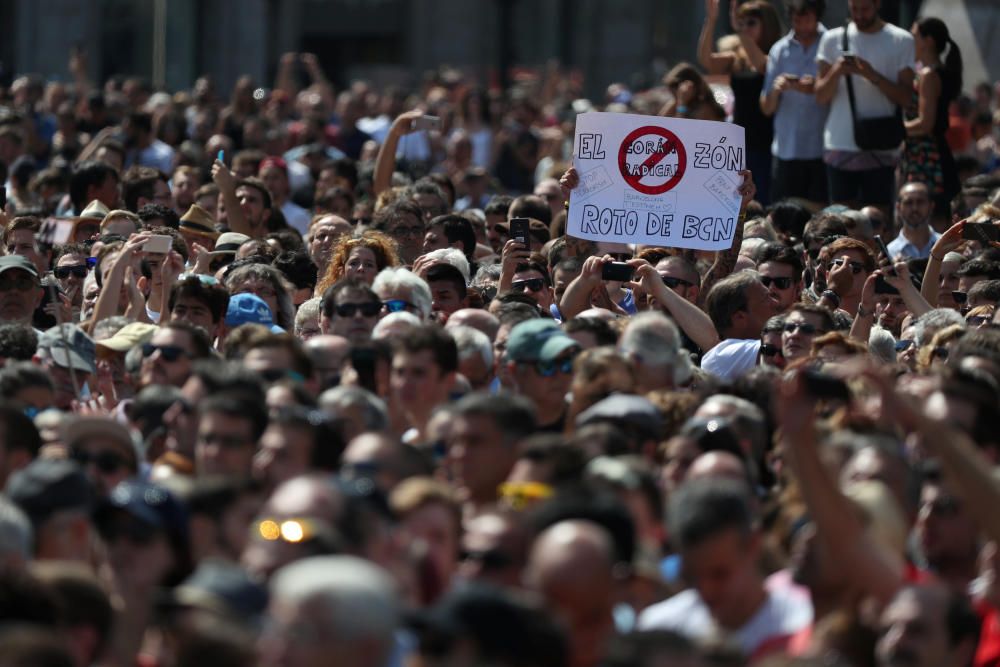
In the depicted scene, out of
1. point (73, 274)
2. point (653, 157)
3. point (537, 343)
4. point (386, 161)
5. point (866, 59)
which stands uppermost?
point (866, 59)

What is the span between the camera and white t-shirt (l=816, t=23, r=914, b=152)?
14.5m

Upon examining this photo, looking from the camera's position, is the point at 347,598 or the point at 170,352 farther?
the point at 170,352

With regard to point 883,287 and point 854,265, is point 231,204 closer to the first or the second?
point 854,265

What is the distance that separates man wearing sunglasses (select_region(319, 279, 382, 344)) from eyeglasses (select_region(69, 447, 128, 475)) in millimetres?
2251

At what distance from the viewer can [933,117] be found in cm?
1481

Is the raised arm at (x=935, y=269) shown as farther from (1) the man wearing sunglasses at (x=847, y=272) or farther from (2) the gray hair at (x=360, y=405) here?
(2) the gray hair at (x=360, y=405)

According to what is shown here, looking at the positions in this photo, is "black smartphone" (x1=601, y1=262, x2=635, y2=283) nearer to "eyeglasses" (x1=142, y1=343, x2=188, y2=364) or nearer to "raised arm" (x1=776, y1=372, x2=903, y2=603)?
"eyeglasses" (x1=142, y1=343, x2=188, y2=364)

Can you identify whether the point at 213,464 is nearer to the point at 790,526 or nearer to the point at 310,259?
the point at 790,526

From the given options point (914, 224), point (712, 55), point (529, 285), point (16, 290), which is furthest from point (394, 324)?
point (712, 55)

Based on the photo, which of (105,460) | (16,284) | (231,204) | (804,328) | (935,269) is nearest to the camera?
(105,460)

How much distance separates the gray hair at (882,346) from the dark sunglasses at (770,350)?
0.44 m

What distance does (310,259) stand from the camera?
40.4 ft

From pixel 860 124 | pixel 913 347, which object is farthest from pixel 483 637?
pixel 860 124

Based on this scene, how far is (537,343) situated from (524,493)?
2.34m
